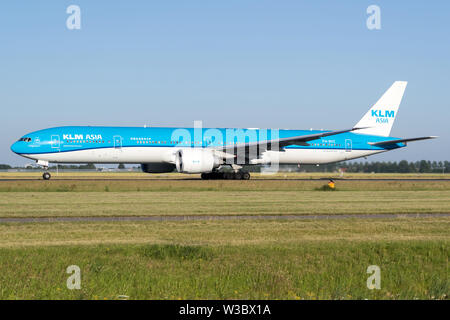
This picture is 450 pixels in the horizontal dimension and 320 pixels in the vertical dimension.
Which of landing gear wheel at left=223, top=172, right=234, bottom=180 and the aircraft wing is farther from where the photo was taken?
landing gear wheel at left=223, top=172, right=234, bottom=180

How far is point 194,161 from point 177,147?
5.13 meters

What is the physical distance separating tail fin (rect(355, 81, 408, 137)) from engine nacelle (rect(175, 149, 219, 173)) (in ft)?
67.2

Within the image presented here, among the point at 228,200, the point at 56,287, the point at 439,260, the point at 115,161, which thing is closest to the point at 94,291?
the point at 56,287

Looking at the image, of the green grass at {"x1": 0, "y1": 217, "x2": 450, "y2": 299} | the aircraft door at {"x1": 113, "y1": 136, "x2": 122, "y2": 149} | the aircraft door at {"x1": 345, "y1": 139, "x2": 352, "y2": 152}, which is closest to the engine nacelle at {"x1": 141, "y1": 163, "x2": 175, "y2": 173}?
the aircraft door at {"x1": 113, "y1": 136, "x2": 122, "y2": 149}

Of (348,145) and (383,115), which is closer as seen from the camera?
(348,145)

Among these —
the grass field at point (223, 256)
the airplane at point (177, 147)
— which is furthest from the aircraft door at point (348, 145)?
the grass field at point (223, 256)

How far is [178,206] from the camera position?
26.2 metres

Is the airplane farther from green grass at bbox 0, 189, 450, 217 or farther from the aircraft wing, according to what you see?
green grass at bbox 0, 189, 450, 217

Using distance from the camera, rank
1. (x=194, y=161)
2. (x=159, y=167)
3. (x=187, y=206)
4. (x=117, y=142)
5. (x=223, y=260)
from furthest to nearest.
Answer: (x=159, y=167) → (x=117, y=142) → (x=194, y=161) → (x=187, y=206) → (x=223, y=260)

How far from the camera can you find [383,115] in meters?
57.8

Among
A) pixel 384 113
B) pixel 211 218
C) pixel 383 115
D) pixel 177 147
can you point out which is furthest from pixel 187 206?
pixel 384 113

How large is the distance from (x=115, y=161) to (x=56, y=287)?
1500 inches

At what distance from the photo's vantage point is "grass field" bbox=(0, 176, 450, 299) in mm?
10188

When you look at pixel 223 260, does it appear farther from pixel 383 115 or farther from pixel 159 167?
pixel 383 115
